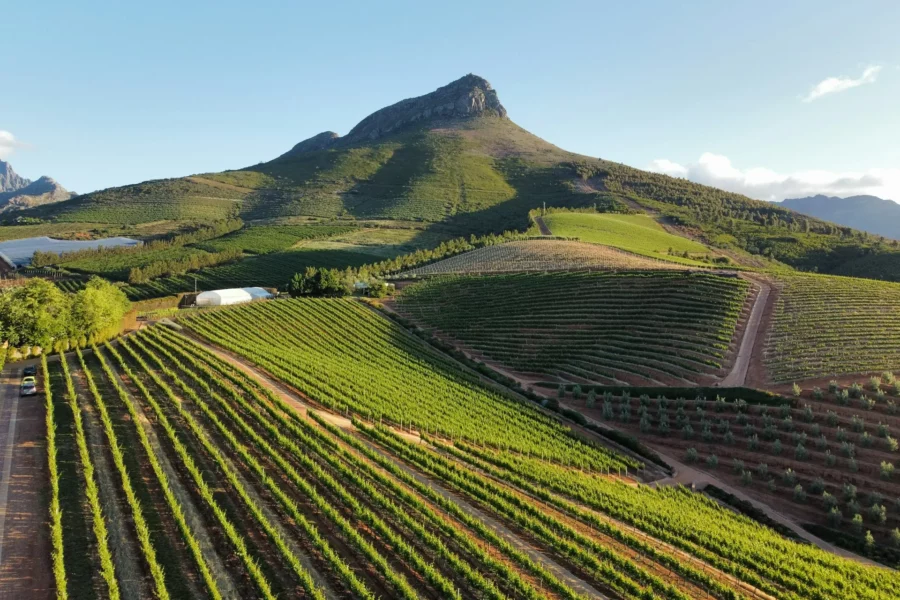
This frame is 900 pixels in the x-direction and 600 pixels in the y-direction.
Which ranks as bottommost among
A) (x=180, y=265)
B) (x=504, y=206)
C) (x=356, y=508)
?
(x=356, y=508)

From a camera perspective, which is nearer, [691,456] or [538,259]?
[691,456]

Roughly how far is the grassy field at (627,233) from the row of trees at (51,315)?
8284 centimetres

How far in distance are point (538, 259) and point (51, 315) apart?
6731cm

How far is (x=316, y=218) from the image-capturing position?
167m

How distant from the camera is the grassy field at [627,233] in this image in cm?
10031

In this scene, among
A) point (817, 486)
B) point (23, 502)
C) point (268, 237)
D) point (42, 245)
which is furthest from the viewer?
point (268, 237)

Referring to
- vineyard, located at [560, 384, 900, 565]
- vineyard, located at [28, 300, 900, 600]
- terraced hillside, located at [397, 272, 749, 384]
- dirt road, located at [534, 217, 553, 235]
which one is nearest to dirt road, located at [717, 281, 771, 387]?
terraced hillside, located at [397, 272, 749, 384]

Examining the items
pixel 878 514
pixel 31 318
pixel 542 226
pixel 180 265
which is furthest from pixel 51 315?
pixel 542 226

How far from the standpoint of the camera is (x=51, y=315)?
142 ft

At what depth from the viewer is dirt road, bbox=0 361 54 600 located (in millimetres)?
16953

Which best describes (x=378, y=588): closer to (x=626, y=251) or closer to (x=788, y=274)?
(x=788, y=274)

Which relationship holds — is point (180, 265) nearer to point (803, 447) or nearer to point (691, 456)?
point (691, 456)

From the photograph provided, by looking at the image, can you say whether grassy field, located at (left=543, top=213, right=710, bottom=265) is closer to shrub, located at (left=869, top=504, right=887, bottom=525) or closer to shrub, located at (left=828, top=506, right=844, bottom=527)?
shrub, located at (left=828, top=506, right=844, bottom=527)

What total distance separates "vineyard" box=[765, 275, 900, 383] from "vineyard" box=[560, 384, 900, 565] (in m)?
3.94
